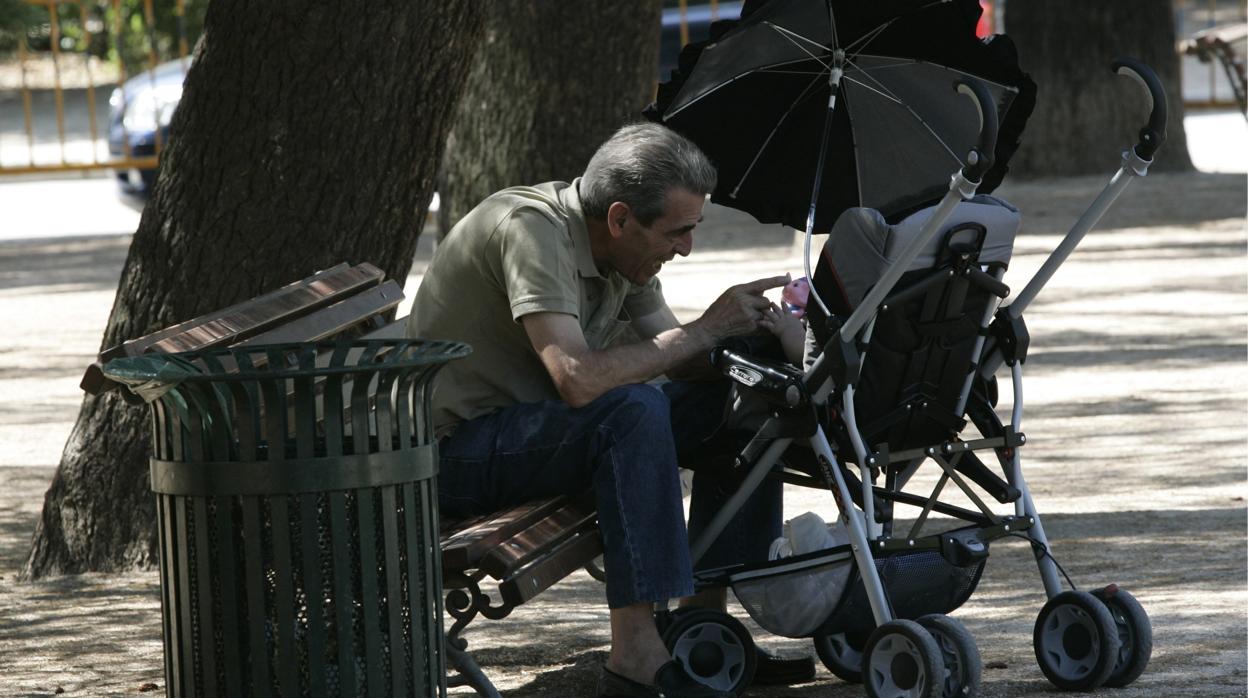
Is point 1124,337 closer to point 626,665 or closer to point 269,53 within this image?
point 269,53

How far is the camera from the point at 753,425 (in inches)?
176

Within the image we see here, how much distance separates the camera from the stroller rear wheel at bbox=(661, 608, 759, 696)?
175 inches

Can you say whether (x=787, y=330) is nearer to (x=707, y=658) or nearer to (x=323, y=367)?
(x=707, y=658)

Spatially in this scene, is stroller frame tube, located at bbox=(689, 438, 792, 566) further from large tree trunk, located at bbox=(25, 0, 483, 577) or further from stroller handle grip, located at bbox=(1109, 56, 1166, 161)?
large tree trunk, located at bbox=(25, 0, 483, 577)

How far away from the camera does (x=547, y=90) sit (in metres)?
9.84

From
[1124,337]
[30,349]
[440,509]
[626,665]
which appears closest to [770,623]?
[626,665]

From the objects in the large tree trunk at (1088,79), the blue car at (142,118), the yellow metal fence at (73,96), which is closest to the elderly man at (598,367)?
the large tree trunk at (1088,79)

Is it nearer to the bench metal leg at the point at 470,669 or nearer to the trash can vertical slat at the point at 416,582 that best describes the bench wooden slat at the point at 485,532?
the bench metal leg at the point at 470,669

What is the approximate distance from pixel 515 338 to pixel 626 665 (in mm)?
785

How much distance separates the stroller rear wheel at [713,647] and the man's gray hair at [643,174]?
0.89 meters

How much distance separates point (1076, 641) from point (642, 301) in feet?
4.25

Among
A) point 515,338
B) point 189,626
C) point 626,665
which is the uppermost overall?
point 515,338

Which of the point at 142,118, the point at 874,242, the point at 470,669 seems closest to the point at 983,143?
the point at 874,242

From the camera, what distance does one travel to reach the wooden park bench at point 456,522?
4.03m
